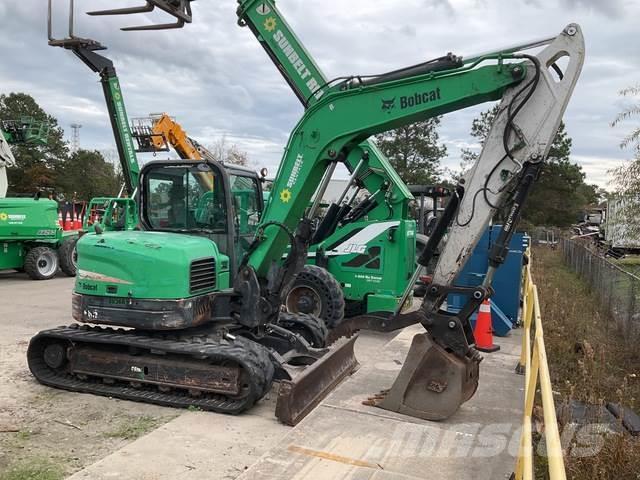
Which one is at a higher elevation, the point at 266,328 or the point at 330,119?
the point at 330,119

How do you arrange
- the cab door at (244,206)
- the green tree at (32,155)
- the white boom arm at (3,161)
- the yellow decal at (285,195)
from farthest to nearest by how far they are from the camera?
1. the green tree at (32,155)
2. the white boom arm at (3,161)
3. the cab door at (244,206)
4. the yellow decal at (285,195)

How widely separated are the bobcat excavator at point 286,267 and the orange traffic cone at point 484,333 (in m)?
2.33

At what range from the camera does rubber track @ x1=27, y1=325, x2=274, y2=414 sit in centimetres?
528

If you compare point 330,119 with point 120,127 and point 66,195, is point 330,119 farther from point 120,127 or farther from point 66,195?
point 66,195

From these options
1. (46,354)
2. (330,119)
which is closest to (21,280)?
(46,354)

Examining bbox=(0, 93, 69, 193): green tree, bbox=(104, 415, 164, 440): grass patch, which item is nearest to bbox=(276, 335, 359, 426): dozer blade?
bbox=(104, 415, 164, 440): grass patch

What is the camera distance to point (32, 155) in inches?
2053

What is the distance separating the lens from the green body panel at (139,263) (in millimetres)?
5551

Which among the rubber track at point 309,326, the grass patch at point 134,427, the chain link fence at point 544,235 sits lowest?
the grass patch at point 134,427

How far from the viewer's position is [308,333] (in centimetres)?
692

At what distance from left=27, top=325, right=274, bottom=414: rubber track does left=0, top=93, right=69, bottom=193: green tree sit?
43740mm

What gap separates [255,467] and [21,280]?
12.4 metres

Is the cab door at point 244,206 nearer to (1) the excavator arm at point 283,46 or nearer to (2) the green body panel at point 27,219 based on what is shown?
(1) the excavator arm at point 283,46

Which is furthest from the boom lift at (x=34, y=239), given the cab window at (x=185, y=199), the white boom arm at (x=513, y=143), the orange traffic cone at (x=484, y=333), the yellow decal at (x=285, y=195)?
the white boom arm at (x=513, y=143)
